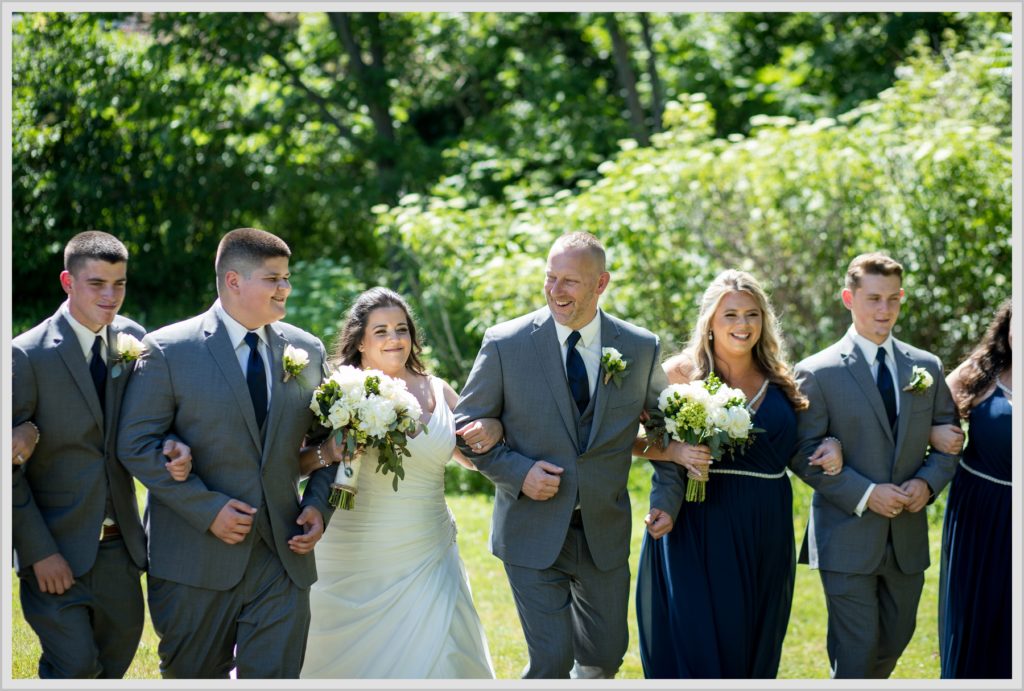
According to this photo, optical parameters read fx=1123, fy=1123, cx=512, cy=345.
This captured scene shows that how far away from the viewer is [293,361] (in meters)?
5.29

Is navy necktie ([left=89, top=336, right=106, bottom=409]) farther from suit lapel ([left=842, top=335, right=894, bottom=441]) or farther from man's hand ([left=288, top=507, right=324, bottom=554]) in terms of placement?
suit lapel ([left=842, top=335, right=894, bottom=441])

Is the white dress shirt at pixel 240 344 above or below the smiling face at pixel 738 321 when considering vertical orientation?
below

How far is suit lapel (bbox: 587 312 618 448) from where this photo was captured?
561cm

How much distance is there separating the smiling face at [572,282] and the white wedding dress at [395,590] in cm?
95

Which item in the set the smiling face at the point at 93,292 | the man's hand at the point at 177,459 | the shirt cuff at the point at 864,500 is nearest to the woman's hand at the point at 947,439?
the shirt cuff at the point at 864,500

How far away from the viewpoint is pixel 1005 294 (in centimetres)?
1101

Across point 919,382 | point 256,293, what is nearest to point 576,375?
point 256,293

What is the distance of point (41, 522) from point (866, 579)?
4.09 metres

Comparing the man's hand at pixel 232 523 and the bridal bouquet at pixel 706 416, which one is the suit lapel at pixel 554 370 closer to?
the bridal bouquet at pixel 706 416

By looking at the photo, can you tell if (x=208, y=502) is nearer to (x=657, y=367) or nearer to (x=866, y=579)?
(x=657, y=367)

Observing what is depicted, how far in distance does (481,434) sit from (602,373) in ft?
2.23

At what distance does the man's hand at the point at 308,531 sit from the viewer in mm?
5277

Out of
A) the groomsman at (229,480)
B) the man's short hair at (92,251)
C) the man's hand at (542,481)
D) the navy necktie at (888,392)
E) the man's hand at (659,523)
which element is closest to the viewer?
the groomsman at (229,480)

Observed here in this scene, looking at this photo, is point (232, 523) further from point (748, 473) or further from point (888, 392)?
point (888, 392)
